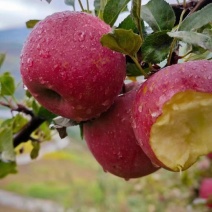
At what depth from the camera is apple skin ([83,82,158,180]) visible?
632 millimetres

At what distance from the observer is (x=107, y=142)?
660mm

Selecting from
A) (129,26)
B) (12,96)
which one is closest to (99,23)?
(129,26)

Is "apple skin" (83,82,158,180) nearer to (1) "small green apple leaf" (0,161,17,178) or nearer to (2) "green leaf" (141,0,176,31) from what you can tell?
(2) "green leaf" (141,0,176,31)

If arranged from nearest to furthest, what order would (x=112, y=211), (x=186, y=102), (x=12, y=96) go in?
(x=186, y=102)
(x=12, y=96)
(x=112, y=211)

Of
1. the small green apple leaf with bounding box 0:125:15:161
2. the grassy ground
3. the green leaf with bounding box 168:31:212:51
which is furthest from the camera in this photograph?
the grassy ground

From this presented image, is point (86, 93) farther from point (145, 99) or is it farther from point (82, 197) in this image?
point (82, 197)

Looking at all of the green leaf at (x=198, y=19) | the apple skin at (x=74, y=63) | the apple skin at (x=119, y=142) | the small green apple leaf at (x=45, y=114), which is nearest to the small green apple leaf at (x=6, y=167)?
the small green apple leaf at (x=45, y=114)

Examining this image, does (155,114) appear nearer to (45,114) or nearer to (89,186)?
(45,114)

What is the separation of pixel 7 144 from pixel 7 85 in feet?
0.35

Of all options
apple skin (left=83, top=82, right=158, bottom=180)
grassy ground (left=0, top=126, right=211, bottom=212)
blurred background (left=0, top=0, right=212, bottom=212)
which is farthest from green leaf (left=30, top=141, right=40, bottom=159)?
blurred background (left=0, top=0, right=212, bottom=212)

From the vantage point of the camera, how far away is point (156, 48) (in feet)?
1.78

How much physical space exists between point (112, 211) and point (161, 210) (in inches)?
23.5

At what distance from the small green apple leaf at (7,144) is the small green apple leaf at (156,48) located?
0.30 metres

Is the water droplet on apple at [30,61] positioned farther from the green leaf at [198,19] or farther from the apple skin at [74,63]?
the green leaf at [198,19]
